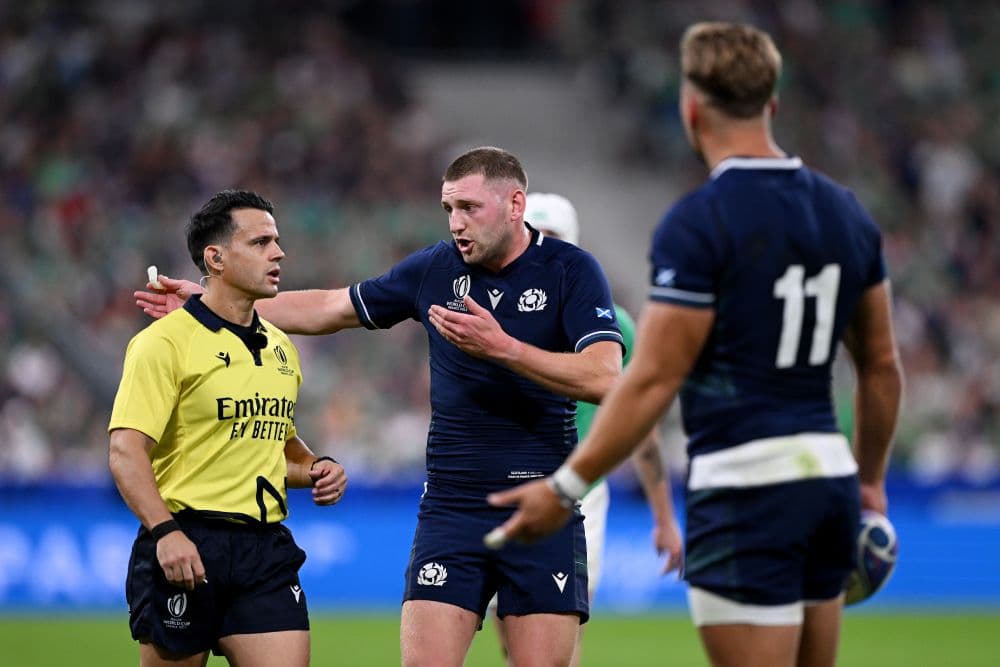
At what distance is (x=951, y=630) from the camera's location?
1398 cm

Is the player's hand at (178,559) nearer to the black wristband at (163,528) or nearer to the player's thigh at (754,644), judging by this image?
the black wristband at (163,528)

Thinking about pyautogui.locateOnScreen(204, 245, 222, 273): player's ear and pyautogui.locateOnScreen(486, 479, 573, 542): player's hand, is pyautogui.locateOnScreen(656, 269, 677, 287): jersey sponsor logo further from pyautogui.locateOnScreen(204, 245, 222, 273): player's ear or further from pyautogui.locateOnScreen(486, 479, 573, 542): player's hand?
pyautogui.locateOnScreen(204, 245, 222, 273): player's ear

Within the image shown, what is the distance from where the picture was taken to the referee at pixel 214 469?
5.83 m

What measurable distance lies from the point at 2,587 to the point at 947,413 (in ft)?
34.7

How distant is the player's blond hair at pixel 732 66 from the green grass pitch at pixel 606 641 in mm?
7433

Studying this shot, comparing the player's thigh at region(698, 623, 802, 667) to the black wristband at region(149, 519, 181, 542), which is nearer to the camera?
the player's thigh at region(698, 623, 802, 667)

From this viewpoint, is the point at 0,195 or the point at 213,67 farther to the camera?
the point at 213,67

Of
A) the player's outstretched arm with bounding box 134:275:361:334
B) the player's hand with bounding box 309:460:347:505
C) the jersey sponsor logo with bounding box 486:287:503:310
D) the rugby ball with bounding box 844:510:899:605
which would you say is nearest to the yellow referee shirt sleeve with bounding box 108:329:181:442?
the player's hand with bounding box 309:460:347:505

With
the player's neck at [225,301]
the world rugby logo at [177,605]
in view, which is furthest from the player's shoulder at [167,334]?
the world rugby logo at [177,605]

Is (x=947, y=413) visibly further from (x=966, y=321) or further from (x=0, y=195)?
(x=0, y=195)

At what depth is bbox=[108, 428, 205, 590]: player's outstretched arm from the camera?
5.70 meters

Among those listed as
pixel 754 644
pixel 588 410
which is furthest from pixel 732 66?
pixel 588 410

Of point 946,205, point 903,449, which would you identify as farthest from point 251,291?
point 946,205

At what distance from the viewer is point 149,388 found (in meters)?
5.88
